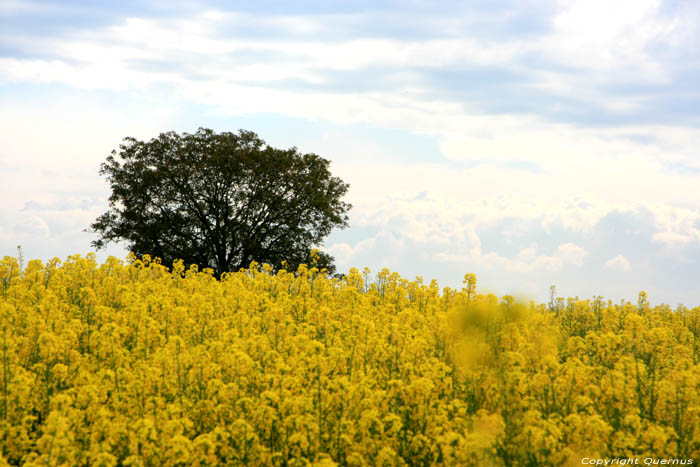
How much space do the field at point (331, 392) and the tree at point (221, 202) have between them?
2188cm

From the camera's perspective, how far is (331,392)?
751cm

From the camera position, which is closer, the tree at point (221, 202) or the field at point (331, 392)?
the field at point (331, 392)

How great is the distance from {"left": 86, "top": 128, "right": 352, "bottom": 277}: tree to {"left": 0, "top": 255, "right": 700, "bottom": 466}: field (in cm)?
2188

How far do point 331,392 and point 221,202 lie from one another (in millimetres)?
27856

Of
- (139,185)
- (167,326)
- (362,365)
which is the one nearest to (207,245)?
(139,185)

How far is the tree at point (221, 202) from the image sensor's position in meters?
33.3

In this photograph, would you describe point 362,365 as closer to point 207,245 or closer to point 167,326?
point 167,326

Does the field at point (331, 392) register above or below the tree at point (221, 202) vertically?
below

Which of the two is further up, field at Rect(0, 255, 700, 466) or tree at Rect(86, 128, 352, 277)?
tree at Rect(86, 128, 352, 277)

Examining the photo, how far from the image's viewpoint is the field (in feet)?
20.8

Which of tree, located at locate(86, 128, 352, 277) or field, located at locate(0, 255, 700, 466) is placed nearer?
field, located at locate(0, 255, 700, 466)

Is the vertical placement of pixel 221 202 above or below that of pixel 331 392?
above

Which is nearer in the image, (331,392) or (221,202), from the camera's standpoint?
(331,392)

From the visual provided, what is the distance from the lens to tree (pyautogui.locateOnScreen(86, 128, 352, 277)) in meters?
33.3
